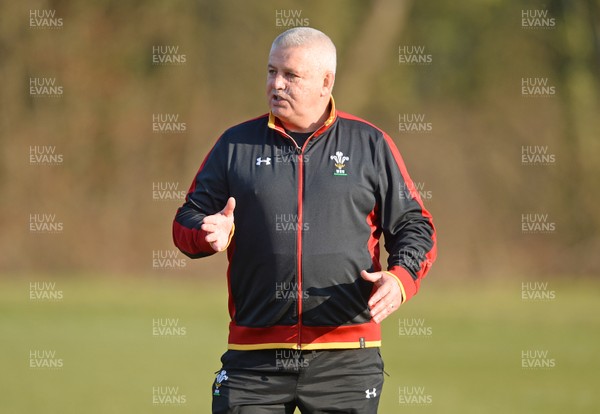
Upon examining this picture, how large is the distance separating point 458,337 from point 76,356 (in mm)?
4297

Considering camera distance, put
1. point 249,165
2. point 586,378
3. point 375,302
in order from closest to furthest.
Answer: point 375,302, point 249,165, point 586,378

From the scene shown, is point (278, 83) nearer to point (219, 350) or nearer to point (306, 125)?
point (306, 125)

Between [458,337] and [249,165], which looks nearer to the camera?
[249,165]

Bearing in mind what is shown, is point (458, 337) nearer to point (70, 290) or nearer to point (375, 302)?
point (70, 290)

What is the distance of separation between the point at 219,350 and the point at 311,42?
25.0 ft

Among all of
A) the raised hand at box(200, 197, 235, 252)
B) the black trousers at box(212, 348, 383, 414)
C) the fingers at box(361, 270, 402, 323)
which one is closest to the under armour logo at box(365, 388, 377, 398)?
the black trousers at box(212, 348, 383, 414)

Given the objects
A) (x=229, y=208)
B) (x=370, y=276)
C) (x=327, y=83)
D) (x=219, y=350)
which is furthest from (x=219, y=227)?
(x=219, y=350)

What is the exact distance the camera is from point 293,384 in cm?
432

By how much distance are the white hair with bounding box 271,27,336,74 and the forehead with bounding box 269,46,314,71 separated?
19 mm

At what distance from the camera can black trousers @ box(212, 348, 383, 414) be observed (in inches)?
170

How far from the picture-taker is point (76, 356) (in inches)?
436

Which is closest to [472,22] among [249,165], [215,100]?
[215,100]

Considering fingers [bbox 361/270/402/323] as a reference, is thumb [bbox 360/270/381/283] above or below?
above

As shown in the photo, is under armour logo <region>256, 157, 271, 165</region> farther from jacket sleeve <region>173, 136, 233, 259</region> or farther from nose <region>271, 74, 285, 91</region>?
nose <region>271, 74, 285, 91</region>
